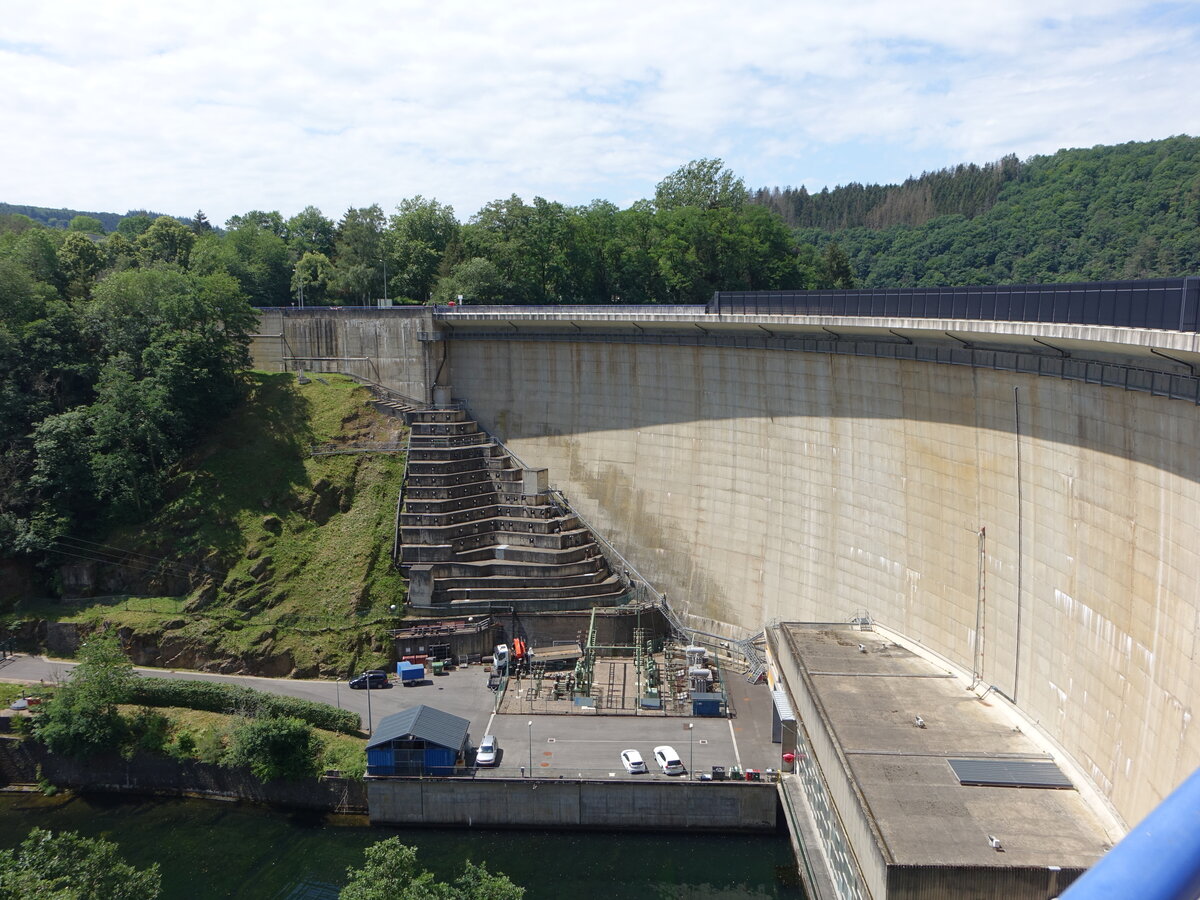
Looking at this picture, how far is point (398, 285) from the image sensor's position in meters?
64.2

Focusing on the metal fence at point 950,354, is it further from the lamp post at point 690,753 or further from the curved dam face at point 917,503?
the lamp post at point 690,753

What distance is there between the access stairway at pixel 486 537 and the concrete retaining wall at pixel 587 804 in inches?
479

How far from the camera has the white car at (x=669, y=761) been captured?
103 ft

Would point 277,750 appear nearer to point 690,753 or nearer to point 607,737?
point 607,737

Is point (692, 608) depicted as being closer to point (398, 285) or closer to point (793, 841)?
point (793, 841)

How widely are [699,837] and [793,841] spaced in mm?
3716

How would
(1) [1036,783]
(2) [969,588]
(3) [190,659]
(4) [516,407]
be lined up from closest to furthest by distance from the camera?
1. (1) [1036,783]
2. (2) [969,588]
3. (3) [190,659]
4. (4) [516,407]

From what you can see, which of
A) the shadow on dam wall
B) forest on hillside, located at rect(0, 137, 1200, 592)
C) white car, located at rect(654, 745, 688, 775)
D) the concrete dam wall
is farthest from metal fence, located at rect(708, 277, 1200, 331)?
forest on hillside, located at rect(0, 137, 1200, 592)

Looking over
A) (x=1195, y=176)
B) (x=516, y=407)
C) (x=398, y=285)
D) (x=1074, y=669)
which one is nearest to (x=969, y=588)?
(x=1074, y=669)

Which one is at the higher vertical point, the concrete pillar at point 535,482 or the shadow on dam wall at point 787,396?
the shadow on dam wall at point 787,396

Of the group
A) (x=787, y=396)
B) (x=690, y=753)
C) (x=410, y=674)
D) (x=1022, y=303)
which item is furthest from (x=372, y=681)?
(x=1022, y=303)

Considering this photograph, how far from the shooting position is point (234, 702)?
3662 cm

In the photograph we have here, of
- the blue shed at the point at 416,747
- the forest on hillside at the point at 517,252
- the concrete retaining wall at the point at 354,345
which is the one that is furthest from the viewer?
the forest on hillside at the point at 517,252

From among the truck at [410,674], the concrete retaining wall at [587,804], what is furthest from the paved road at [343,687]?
the concrete retaining wall at [587,804]
